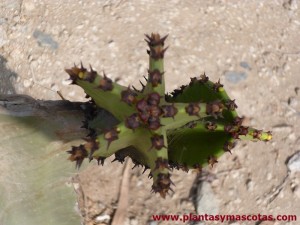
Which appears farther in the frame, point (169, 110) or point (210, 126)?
point (210, 126)

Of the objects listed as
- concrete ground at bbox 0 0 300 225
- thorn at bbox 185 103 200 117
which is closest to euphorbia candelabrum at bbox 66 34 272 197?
thorn at bbox 185 103 200 117

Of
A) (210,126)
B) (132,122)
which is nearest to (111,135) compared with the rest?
(132,122)

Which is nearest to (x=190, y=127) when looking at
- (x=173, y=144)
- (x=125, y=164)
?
(x=173, y=144)

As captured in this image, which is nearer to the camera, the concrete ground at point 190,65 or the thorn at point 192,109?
the thorn at point 192,109

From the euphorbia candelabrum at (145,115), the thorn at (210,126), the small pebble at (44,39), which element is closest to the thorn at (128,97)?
the euphorbia candelabrum at (145,115)

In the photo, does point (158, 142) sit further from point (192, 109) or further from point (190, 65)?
point (190, 65)

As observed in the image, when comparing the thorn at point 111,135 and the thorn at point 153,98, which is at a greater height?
the thorn at point 153,98

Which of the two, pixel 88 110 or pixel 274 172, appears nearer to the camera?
pixel 88 110

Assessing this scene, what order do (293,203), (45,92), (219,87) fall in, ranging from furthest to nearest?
(45,92) < (293,203) < (219,87)

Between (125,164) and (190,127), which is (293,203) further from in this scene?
(190,127)

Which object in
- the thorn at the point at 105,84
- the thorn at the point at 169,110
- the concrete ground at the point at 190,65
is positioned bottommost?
the thorn at the point at 169,110

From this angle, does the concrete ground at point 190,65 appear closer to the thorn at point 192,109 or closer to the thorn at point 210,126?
the thorn at point 210,126
